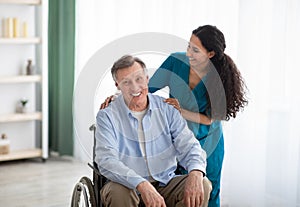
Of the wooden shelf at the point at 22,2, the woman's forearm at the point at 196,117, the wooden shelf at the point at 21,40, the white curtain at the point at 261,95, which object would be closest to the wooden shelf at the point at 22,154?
the wooden shelf at the point at 21,40

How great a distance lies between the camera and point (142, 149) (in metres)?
2.40

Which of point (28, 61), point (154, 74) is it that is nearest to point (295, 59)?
point (154, 74)

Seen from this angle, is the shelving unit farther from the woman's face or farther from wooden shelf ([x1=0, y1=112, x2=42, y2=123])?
the woman's face

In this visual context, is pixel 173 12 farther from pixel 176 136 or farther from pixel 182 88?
pixel 176 136

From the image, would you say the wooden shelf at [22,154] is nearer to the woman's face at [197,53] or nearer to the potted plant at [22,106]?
the potted plant at [22,106]

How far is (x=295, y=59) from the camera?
3258 millimetres

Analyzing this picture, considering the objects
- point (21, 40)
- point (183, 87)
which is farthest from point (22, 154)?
point (183, 87)

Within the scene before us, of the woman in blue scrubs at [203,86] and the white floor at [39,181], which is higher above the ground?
the woman in blue scrubs at [203,86]

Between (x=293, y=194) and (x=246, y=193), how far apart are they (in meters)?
0.32

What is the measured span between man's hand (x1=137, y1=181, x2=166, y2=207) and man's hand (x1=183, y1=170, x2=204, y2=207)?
0.36 feet

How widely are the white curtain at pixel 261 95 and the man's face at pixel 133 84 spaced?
62 cm

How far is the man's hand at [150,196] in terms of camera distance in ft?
7.37

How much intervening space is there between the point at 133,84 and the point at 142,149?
266 mm

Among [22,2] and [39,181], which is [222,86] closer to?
[39,181]
